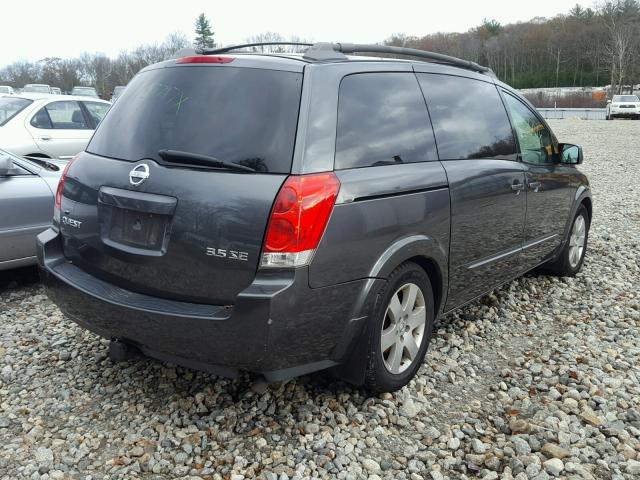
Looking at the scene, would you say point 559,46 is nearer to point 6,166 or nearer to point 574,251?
point 574,251

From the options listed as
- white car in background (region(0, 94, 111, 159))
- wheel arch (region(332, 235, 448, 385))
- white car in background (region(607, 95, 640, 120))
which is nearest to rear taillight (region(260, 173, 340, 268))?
wheel arch (region(332, 235, 448, 385))

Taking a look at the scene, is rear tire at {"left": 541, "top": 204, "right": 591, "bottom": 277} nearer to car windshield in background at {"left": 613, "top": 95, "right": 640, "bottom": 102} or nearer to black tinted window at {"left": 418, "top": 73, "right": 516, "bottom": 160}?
black tinted window at {"left": 418, "top": 73, "right": 516, "bottom": 160}

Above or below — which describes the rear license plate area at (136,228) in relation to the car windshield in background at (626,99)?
above

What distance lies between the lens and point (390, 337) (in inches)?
123

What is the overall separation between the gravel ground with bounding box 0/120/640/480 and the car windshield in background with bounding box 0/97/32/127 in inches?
214

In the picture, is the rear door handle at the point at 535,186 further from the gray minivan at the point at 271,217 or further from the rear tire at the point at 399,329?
the rear tire at the point at 399,329

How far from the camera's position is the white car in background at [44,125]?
8.57 meters

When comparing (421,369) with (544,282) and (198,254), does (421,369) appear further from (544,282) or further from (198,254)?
(544,282)

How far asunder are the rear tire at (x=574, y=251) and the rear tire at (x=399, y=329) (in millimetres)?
2389

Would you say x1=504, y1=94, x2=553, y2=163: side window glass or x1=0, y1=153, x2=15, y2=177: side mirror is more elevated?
x1=504, y1=94, x2=553, y2=163: side window glass

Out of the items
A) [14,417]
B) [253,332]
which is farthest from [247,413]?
[14,417]

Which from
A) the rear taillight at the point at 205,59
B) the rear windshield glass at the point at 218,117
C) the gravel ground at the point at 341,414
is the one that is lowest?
the gravel ground at the point at 341,414

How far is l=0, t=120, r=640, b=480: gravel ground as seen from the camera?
2.70 meters

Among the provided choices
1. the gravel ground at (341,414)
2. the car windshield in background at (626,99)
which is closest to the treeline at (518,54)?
the car windshield in background at (626,99)
